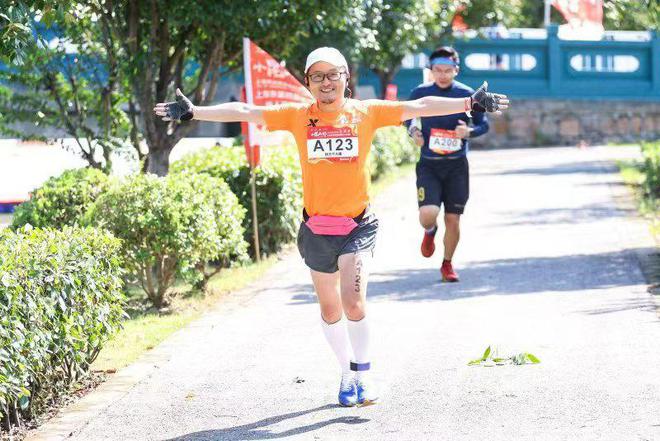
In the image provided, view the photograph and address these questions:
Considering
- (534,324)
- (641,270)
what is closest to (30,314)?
(534,324)

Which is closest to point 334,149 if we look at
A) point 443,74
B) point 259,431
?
point 259,431

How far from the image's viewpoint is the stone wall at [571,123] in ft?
143

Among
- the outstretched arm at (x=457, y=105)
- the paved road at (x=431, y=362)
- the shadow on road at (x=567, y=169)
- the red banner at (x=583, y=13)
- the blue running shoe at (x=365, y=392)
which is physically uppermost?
the red banner at (x=583, y=13)

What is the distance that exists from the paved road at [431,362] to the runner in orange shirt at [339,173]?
0.48 meters

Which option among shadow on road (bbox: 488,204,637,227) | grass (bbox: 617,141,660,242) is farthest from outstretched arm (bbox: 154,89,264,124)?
shadow on road (bbox: 488,204,637,227)

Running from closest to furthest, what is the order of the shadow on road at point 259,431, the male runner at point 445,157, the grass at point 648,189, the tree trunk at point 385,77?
the shadow on road at point 259,431 → the male runner at point 445,157 → the grass at point 648,189 → the tree trunk at point 385,77

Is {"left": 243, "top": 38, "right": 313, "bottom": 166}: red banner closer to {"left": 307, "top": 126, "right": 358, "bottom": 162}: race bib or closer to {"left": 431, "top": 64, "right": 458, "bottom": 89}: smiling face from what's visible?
{"left": 431, "top": 64, "right": 458, "bottom": 89}: smiling face

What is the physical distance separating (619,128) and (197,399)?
39.0 meters

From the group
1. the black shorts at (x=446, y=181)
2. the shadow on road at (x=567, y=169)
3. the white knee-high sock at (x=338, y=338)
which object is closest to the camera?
the white knee-high sock at (x=338, y=338)

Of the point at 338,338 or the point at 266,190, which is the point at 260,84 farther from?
the point at 338,338

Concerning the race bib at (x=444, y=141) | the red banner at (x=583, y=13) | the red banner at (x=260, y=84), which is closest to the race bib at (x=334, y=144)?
the race bib at (x=444, y=141)

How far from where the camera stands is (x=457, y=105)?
7.04 metres

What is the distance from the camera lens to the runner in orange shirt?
6.91 metres

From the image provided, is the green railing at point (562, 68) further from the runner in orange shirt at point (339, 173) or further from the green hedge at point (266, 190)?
the runner in orange shirt at point (339, 173)
